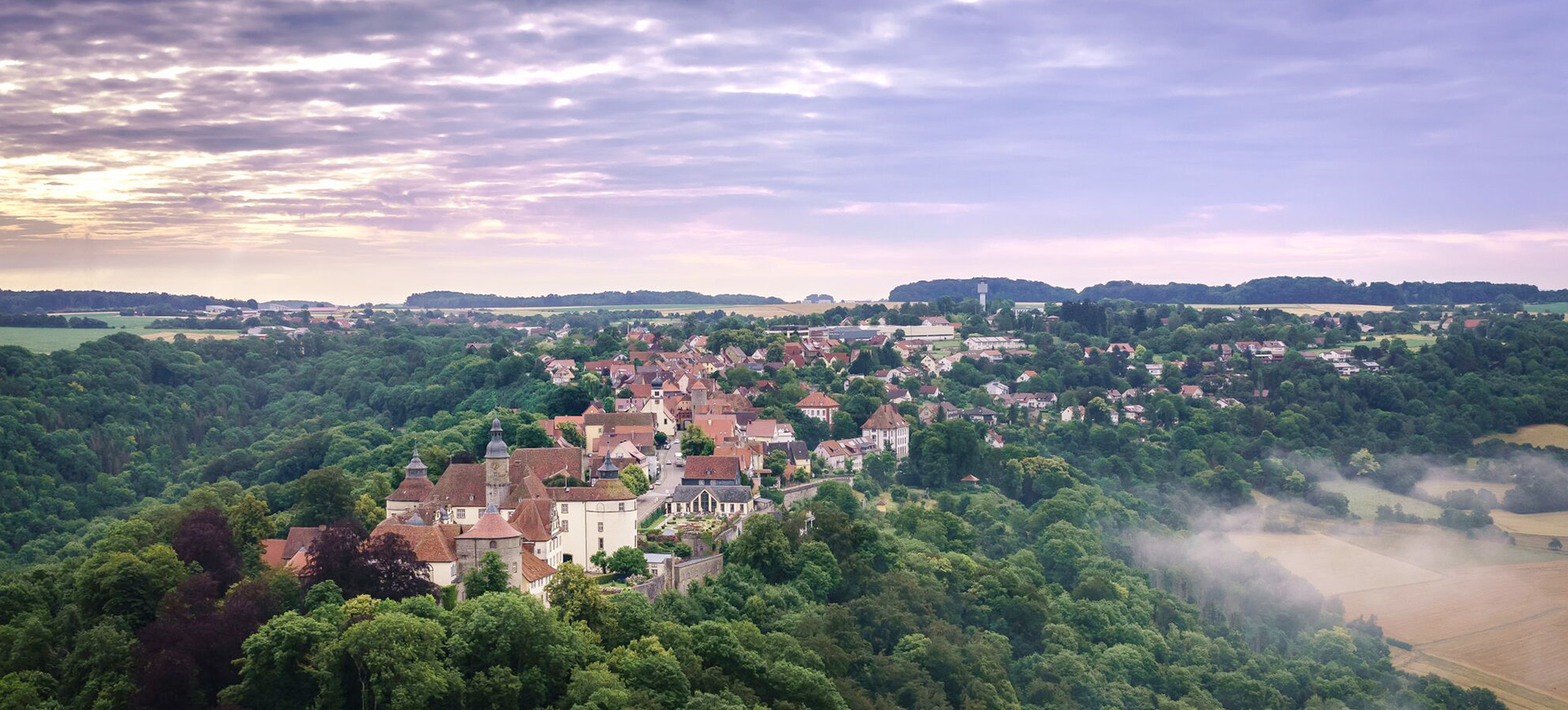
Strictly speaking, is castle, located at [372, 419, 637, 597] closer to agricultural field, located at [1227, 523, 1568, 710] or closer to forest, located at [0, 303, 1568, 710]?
forest, located at [0, 303, 1568, 710]

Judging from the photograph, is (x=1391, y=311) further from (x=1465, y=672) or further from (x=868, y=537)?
(x=868, y=537)

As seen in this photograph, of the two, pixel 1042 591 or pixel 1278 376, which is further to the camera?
pixel 1278 376

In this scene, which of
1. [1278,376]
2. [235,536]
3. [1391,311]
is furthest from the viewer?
[1391,311]

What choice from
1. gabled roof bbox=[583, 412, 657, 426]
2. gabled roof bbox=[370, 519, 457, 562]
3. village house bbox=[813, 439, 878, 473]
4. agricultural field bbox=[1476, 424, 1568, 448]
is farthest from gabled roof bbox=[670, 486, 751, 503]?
agricultural field bbox=[1476, 424, 1568, 448]

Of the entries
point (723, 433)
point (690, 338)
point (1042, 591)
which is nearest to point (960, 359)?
point (690, 338)

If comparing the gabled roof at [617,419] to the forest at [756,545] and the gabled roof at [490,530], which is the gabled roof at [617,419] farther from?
the gabled roof at [490,530]

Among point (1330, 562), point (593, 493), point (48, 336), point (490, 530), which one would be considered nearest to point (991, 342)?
point (1330, 562)

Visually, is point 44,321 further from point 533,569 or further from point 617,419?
point 533,569

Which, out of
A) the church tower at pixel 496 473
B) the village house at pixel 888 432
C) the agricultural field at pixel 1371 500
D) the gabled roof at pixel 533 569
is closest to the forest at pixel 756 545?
the gabled roof at pixel 533 569
